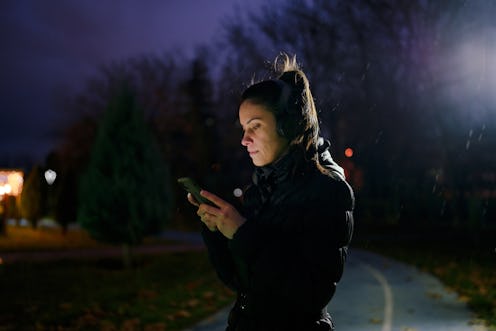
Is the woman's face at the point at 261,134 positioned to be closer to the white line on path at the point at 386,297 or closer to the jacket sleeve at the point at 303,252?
the jacket sleeve at the point at 303,252

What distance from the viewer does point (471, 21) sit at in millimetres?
17297

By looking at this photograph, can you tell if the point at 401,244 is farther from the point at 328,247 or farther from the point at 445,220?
the point at 328,247

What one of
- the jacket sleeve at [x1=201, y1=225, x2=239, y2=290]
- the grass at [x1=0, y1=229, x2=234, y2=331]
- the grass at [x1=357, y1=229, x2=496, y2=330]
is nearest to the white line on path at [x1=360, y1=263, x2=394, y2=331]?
the grass at [x1=357, y1=229, x2=496, y2=330]

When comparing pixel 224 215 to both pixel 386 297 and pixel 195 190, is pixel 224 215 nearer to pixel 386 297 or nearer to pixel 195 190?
pixel 195 190

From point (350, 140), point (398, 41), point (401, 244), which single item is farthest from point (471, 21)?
point (350, 140)

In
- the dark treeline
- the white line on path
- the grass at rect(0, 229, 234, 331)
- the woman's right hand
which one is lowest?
the grass at rect(0, 229, 234, 331)

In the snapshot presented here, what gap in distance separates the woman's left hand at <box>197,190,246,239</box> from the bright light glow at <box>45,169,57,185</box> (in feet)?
93.5

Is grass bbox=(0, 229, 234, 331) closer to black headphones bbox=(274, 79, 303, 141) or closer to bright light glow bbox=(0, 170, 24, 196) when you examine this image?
black headphones bbox=(274, 79, 303, 141)

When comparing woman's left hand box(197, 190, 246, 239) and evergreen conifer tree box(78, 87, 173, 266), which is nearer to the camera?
woman's left hand box(197, 190, 246, 239)

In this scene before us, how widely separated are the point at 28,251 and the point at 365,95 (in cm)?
1692

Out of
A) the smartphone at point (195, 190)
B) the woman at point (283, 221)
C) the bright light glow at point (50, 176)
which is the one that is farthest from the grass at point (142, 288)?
the bright light glow at point (50, 176)

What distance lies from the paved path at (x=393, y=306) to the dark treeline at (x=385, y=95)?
2978 millimetres

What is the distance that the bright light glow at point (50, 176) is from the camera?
28.3 metres

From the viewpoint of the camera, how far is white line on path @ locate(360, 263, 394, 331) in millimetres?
7883
